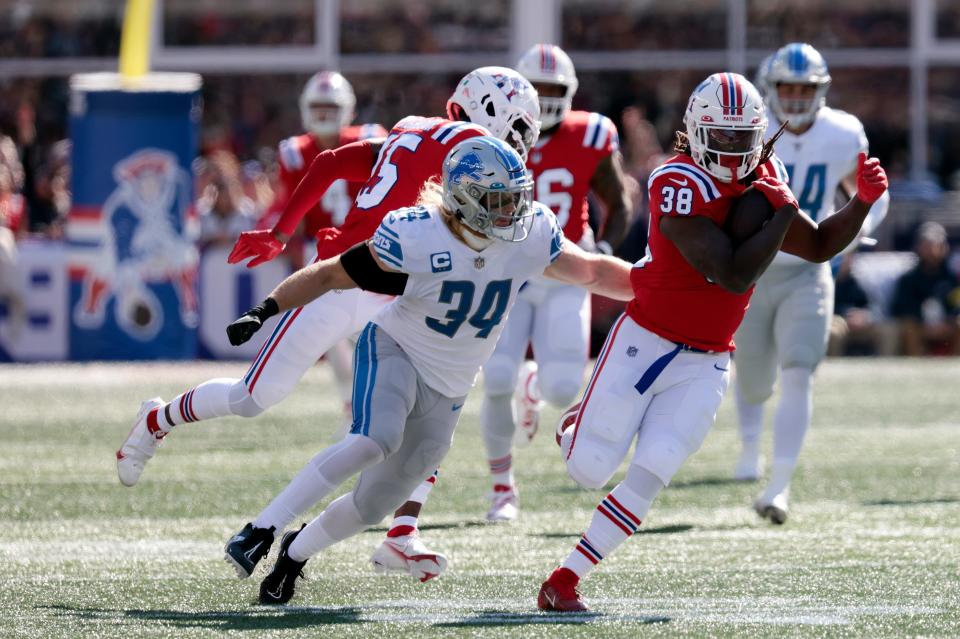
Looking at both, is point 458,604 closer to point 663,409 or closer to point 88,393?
point 663,409

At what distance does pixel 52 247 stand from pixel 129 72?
1443 mm

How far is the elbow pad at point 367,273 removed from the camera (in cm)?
498

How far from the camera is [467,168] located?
499 cm

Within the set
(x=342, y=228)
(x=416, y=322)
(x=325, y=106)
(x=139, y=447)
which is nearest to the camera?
(x=416, y=322)

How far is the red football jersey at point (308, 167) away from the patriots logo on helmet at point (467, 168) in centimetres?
286

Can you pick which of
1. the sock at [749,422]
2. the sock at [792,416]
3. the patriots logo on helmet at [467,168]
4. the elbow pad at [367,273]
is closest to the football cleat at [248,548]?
the elbow pad at [367,273]

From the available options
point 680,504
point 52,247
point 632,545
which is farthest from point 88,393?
point 632,545

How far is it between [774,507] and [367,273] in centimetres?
245

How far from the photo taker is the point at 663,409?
5227 millimetres

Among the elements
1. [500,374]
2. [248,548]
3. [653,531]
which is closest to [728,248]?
[248,548]

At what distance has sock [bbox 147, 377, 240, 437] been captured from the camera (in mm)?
6031

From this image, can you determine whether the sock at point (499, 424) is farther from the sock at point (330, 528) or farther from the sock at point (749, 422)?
the sock at point (330, 528)

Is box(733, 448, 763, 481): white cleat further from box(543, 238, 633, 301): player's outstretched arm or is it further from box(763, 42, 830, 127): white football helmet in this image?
box(543, 238, 633, 301): player's outstretched arm

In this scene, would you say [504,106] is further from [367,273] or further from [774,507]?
[774,507]
